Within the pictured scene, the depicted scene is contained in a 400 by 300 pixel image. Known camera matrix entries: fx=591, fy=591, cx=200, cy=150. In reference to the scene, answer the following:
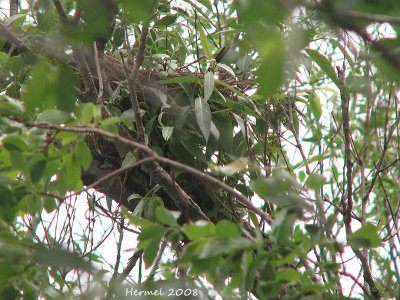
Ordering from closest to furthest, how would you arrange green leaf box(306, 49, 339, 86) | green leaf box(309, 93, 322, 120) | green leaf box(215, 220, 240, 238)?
green leaf box(215, 220, 240, 238) < green leaf box(306, 49, 339, 86) < green leaf box(309, 93, 322, 120)

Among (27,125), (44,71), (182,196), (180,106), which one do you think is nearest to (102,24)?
(44,71)

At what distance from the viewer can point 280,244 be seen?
74 cm

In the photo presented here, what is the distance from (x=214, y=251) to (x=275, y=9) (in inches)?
13.4

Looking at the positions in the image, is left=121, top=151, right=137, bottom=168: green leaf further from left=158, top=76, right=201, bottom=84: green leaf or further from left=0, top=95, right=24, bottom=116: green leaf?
left=0, top=95, right=24, bottom=116: green leaf

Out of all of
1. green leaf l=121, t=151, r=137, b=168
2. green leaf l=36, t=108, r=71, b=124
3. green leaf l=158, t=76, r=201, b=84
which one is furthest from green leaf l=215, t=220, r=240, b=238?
green leaf l=158, t=76, r=201, b=84

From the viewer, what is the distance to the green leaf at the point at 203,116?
126cm

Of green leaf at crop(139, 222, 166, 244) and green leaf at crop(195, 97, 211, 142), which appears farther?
green leaf at crop(195, 97, 211, 142)

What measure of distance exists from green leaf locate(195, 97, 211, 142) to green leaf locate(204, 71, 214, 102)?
2 cm

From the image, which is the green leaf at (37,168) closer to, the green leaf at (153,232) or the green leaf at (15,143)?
the green leaf at (15,143)

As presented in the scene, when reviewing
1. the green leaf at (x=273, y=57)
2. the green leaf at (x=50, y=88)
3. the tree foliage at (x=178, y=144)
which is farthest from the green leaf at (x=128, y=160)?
the green leaf at (x=273, y=57)

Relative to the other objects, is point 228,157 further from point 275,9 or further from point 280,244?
point 275,9

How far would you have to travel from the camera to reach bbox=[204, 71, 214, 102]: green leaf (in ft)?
4.17

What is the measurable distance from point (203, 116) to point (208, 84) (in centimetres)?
7

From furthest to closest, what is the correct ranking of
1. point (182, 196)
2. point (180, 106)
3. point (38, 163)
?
point (180, 106), point (182, 196), point (38, 163)
